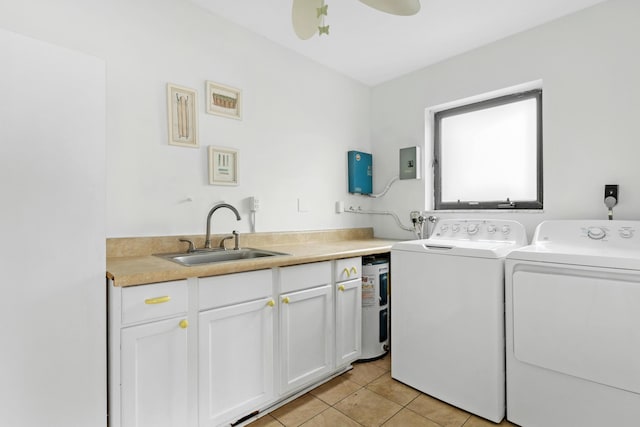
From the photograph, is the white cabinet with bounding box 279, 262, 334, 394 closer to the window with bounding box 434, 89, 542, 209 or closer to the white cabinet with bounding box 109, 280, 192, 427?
the white cabinet with bounding box 109, 280, 192, 427

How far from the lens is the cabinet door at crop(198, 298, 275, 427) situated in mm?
1468

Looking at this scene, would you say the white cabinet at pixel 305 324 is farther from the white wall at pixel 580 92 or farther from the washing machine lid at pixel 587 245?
the white wall at pixel 580 92

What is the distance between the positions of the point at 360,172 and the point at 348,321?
1.55 metres

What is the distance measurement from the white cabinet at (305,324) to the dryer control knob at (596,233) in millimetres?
1521

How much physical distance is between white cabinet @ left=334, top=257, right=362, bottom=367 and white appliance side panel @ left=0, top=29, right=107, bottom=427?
1.28 metres

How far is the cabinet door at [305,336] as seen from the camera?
5.84 ft

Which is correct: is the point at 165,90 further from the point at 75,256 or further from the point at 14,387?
the point at 14,387

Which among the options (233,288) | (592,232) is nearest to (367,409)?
(233,288)

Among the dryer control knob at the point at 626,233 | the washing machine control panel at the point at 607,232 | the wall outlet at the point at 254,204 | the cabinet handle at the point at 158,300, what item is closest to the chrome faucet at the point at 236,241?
the wall outlet at the point at 254,204

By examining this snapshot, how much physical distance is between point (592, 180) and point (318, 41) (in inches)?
85.3

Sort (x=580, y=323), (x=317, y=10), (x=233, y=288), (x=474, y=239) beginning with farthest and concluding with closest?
(x=474, y=239)
(x=233, y=288)
(x=580, y=323)
(x=317, y=10)

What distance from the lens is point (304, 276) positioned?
1872 mm

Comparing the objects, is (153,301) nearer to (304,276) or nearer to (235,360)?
(235,360)

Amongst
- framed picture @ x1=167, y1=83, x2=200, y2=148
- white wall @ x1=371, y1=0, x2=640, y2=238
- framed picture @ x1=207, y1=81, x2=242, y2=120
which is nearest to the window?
white wall @ x1=371, y1=0, x2=640, y2=238
